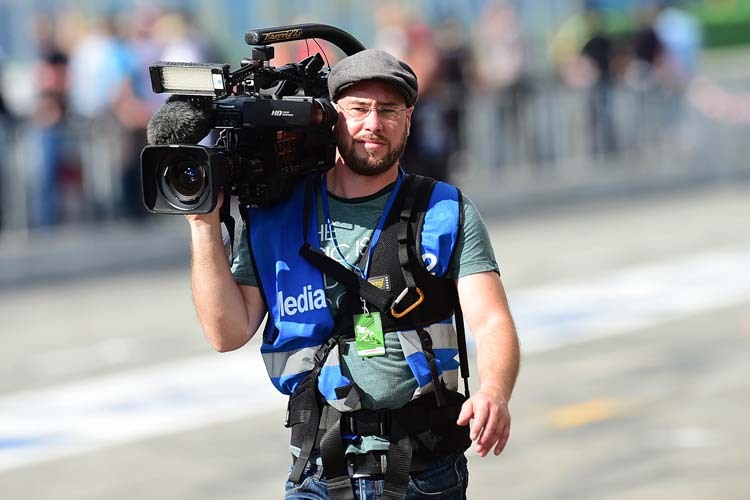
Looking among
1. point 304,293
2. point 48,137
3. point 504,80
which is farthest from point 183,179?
point 504,80

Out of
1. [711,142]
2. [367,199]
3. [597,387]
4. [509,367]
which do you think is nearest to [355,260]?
[367,199]

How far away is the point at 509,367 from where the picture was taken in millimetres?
4066

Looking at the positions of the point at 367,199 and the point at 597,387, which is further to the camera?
the point at 597,387

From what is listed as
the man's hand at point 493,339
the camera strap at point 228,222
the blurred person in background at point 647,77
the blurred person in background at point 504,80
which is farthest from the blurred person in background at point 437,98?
the man's hand at point 493,339

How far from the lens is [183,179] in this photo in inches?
159

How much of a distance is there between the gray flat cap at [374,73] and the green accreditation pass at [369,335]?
22.7 inches

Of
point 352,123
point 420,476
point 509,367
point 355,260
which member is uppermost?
point 352,123

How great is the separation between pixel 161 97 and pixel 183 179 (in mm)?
9920

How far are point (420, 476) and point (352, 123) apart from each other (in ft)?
3.12

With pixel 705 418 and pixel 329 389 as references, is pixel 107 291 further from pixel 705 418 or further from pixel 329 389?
pixel 329 389

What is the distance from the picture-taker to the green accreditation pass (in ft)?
13.5

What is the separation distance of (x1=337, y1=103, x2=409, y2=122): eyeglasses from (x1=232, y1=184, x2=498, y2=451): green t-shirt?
0.22 meters

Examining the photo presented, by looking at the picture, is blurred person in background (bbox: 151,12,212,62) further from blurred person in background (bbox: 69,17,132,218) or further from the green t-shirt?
the green t-shirt

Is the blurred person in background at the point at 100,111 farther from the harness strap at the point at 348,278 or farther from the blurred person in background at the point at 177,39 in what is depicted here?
the harness strap at the point at 348,278
